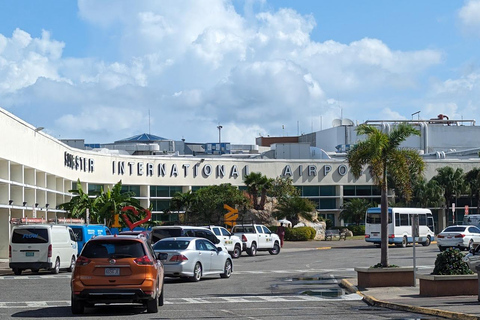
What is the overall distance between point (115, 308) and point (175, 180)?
60575 millimetres

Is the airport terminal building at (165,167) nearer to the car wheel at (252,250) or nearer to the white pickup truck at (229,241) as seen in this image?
the white pickup truck at (229,241)

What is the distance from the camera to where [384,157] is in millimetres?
28047

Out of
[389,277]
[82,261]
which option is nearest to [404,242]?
[389,277]

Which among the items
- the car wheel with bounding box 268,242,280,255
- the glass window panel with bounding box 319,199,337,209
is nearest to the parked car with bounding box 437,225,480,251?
the car wheel with bounding box 268,242,280,255

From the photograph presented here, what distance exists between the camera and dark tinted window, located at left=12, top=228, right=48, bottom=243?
33375 mm

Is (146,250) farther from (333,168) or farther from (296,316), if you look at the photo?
(333,168)

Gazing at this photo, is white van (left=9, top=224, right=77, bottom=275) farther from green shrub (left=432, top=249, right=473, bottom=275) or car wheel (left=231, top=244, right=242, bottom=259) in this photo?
green shrub (left=432, top=249, right=473, bottom=275)

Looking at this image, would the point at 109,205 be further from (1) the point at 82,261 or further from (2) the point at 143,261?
(2) the point at 143,261

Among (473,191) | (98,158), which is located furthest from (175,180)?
(473,191)

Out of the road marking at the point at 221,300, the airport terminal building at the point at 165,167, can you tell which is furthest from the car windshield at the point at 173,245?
the airport terminal building at the point at 165,167

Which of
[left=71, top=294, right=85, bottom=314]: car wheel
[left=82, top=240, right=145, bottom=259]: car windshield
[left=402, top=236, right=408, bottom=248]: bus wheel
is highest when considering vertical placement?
[left=82, top=240, right=145, bottom=259]: car windshield

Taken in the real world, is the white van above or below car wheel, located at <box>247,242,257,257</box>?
above

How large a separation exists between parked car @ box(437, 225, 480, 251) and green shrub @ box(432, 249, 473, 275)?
30.1 meters

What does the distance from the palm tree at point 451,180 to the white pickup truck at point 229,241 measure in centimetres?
4285
